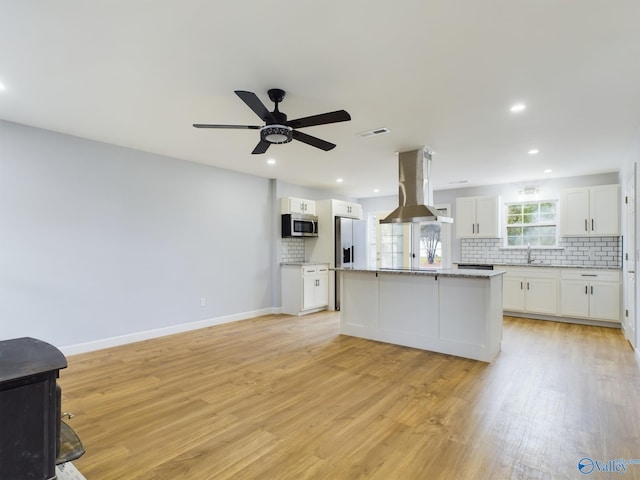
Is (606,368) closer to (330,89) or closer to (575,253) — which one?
(575,253)

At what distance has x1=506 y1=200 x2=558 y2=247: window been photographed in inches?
254

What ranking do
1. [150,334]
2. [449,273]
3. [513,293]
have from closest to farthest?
[449,273], [150,334], [513,293]

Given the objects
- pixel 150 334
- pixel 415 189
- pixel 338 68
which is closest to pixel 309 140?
pixel 338 68

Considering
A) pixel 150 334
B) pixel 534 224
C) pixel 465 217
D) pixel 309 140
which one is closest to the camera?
pixel 309 140

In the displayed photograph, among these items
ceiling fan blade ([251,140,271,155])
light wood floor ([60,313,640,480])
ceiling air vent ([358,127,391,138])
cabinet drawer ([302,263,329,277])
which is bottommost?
light wood floor ([60,313,640,480])

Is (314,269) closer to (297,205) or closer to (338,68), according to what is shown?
(297,205)

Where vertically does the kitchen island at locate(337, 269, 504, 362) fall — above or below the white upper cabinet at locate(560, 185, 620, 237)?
below

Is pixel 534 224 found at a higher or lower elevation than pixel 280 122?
lower

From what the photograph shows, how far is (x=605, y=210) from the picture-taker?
18.3 ft

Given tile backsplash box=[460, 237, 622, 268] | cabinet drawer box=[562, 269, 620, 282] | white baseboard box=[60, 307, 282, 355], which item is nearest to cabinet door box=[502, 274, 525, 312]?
tile backsplash box=[460, 237, 622, 268]

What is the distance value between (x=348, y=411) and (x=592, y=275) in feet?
16.8

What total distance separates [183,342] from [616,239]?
711 centimetres

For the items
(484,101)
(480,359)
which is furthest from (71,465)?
(484,101)

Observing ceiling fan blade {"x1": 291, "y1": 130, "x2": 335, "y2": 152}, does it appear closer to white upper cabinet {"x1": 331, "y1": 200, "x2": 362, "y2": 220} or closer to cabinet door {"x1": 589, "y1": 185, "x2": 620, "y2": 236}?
white upper cabinet {"x1": 331, "y1": 200, "x2": 362, "y2": 220}
